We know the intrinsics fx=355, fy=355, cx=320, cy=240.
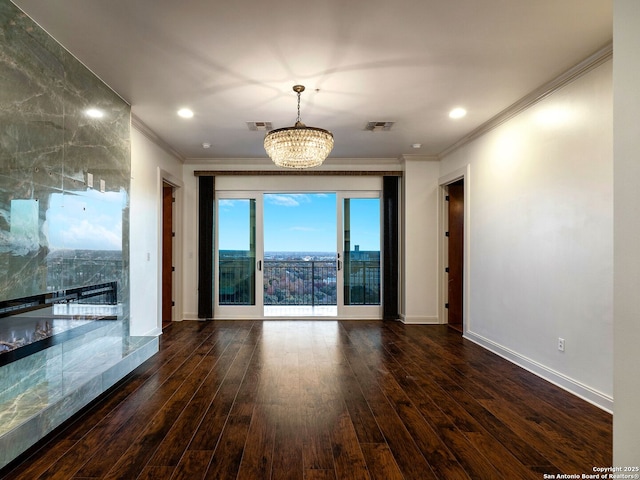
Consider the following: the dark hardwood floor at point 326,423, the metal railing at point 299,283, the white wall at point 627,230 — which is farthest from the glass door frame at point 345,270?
the white wall at point 627,230

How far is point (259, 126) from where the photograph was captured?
171 inches

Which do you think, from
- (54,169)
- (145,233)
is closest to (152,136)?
(145,233)

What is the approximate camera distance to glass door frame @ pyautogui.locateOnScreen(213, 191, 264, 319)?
6016 mm

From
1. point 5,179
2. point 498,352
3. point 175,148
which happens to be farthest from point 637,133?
point 175,148

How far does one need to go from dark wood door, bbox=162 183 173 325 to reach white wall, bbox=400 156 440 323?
3.86 meters

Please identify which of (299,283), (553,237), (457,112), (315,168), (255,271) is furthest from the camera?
(299,283)

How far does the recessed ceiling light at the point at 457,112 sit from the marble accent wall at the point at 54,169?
3.45m

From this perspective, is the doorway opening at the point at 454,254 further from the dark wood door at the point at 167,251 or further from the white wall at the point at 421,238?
the dark wood door at the point at 167,251

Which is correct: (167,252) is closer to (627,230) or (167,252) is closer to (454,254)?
(454,254)

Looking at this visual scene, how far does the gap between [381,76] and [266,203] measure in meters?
3.64

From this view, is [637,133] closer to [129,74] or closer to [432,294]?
[129,74]

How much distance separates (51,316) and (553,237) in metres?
4.06

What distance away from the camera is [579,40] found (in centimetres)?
252

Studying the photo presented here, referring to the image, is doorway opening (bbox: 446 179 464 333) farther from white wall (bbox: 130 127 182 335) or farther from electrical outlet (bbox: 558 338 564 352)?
white wall (bbox: 130 127 182 335)
